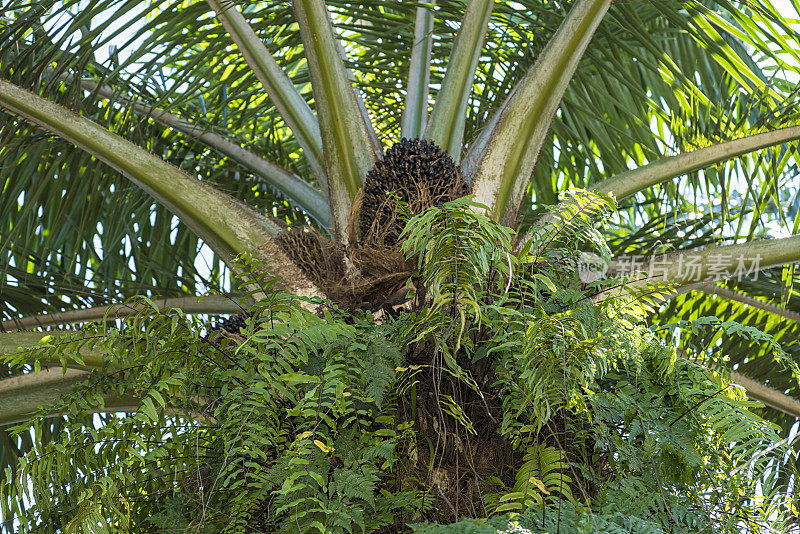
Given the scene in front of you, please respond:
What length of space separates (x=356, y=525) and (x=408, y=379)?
284 mm

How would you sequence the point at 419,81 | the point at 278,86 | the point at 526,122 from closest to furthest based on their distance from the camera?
1. the point at 526,122
2. the point at 278,86
3. the point at 419,81

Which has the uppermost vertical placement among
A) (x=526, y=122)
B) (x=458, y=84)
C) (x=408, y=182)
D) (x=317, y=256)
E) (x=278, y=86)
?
(x=278, y=86)

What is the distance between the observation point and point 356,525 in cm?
132

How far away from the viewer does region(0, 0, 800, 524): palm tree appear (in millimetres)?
2086

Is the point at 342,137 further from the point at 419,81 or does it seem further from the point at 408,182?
the point at 419,81

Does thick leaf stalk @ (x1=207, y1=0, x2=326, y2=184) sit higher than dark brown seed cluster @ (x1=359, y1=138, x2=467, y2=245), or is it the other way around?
thick leaf stalk @ (x1=207, y1=0, x2=326, y2=184)

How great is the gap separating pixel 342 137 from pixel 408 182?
11.3 inches

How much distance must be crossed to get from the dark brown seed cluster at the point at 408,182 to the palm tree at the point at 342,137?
9cm

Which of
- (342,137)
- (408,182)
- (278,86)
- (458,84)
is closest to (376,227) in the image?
(408,182)

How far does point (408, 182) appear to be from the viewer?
1997mm

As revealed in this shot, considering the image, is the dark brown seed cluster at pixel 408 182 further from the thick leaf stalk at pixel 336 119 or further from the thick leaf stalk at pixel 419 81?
the thick leaf stalk at pixel 419 81

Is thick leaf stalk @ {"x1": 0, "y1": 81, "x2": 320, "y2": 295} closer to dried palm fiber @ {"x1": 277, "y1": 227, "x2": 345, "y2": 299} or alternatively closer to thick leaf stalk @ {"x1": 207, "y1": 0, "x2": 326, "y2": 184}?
dried palm fiber @ {"x1": 277, "y1": 227, "x2": 345, "y2": 299}

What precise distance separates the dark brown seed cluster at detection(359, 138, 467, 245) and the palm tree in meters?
0.09

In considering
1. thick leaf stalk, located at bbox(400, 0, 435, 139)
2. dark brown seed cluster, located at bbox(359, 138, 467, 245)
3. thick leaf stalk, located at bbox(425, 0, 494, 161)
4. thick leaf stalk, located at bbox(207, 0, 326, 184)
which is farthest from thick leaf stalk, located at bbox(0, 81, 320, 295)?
thick leaf stalk, located at bbox(400, 0, 435, 139)
